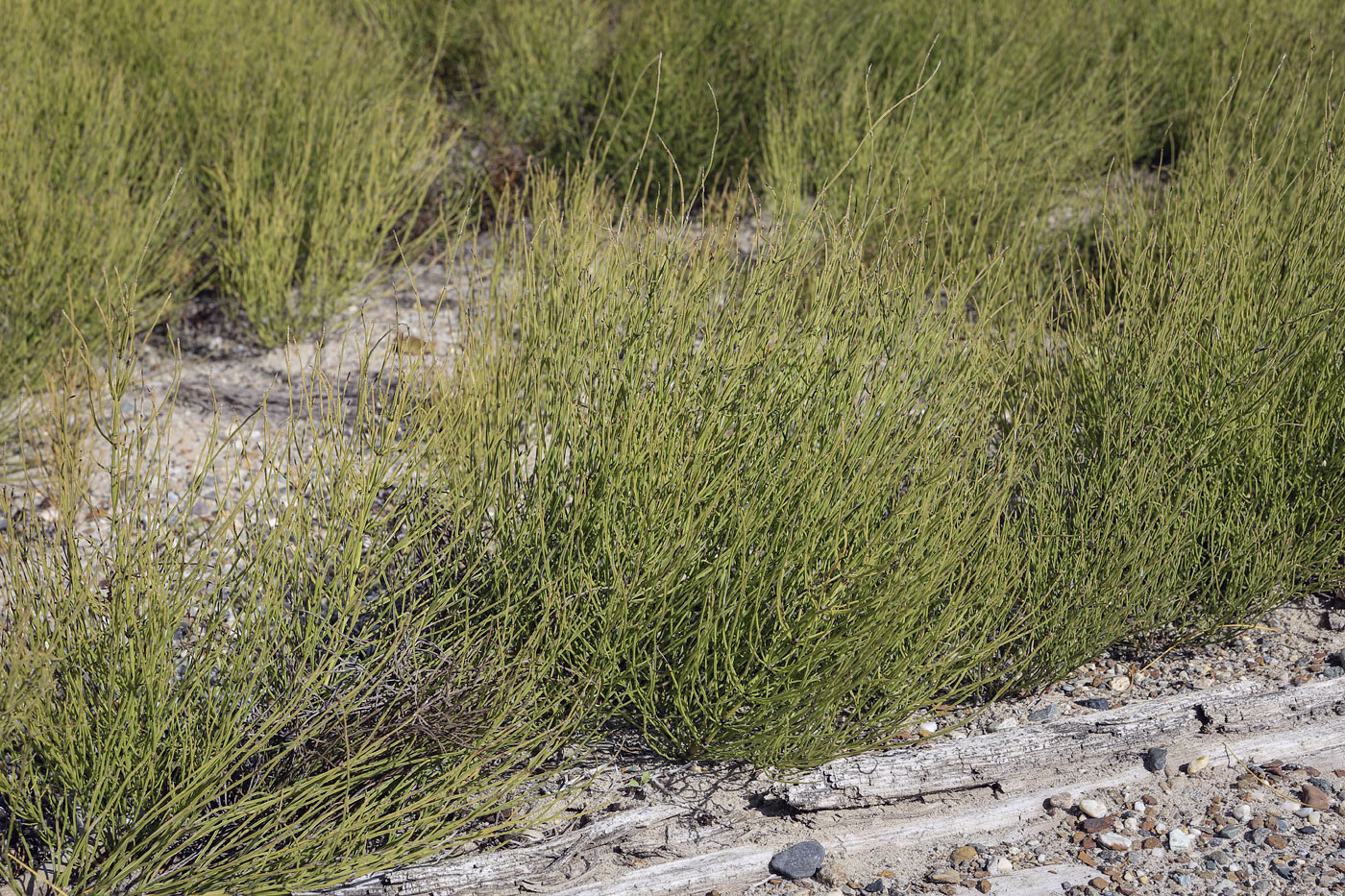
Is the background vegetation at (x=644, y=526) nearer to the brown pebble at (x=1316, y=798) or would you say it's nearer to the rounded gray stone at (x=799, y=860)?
the rounded gray stone at (x=799, y=860)

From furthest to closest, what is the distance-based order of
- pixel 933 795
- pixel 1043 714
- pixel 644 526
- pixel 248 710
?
1. pixel 1043 714
2. pixel 933 795
3. pixel 644 526
4. pixel 248 710

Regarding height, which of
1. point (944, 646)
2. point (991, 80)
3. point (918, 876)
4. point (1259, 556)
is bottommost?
point (918, 876)

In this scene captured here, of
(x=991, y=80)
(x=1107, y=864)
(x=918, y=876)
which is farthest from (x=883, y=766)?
(x=991, y=80)

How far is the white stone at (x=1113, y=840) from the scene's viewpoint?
226cm

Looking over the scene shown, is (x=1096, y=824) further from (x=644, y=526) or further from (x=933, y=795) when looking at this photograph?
(x=644, y=526)

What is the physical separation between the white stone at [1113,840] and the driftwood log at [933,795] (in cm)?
10

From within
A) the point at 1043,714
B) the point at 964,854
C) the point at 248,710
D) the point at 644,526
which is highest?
Answer: the point at 644,526

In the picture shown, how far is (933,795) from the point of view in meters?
2.39

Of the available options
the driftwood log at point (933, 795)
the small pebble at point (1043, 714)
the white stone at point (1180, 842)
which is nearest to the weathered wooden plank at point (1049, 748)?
the driftwood log at point (933, 795)

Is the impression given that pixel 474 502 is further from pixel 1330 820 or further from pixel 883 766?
pixel 1330 820

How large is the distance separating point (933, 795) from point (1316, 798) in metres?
0.81

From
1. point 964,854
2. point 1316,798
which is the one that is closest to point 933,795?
point 964,854

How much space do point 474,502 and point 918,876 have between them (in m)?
1.20

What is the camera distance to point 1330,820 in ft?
7.59
